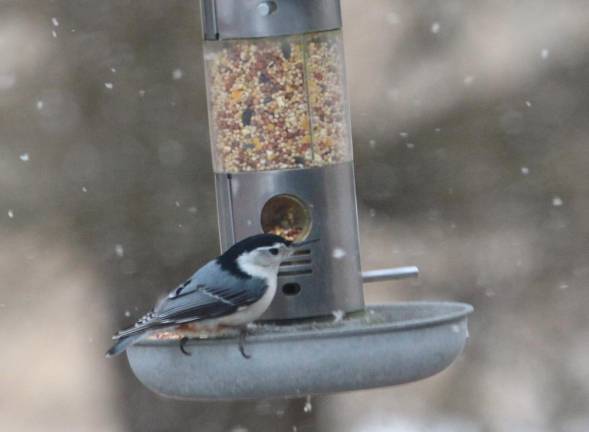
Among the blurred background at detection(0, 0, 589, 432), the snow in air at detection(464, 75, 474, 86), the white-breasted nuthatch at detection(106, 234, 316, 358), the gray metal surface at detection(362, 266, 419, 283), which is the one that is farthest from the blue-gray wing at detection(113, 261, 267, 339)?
the snow in air at detection(464, 75, 474, 86)

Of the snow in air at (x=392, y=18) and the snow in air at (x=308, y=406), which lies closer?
the snow in air at (x=392, y=18)

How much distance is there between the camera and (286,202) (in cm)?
550

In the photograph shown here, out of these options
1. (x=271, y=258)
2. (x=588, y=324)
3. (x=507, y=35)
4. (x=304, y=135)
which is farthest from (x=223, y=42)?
(x=588, y=324)

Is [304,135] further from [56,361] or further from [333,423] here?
[56,361]

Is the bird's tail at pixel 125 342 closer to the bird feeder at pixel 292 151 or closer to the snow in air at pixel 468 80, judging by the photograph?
the bird feeder at pixel 292 151

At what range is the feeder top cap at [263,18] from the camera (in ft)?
17.5

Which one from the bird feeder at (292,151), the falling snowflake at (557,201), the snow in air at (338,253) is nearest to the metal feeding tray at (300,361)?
the bird feeder at (292,151)

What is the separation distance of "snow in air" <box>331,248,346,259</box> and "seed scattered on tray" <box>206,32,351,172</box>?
0.31 m

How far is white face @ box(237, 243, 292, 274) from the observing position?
5.04 m

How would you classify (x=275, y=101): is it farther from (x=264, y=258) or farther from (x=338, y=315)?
(x=338, y=315)

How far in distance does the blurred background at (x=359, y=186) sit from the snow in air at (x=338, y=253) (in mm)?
3313

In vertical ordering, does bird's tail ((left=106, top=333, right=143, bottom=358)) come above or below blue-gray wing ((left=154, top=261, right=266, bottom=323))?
below

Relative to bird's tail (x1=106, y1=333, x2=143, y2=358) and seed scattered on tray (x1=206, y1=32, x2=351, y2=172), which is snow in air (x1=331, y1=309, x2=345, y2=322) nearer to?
seed scattered on tray (x1=206, y1=32, x2=351, y2=172)

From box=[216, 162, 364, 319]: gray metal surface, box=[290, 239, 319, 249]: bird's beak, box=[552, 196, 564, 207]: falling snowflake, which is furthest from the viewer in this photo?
box=[552, 196, 564, 207]: falling snowflake
